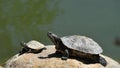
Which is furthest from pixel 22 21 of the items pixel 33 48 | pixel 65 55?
pixel 65 55

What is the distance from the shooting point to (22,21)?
1307 cm

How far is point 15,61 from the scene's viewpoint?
7.39 metres

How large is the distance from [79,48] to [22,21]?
6354 mm

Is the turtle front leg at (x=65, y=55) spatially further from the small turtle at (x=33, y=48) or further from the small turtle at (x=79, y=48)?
the small turtle at (x=33, y=48)

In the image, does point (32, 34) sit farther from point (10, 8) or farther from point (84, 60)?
point (84, 60)

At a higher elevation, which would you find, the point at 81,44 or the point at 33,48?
the point at 33,48

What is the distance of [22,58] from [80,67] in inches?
46.3

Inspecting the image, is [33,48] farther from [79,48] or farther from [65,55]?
[79,48]

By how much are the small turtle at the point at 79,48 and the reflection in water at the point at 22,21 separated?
205 inches

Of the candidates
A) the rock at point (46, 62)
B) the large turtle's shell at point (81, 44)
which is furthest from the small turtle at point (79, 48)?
the rock at point (46, 62)

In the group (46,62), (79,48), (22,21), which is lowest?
(46,62)

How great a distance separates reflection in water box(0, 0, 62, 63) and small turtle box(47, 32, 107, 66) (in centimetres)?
521

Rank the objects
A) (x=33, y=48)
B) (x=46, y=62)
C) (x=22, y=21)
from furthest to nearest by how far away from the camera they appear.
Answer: (x=22, y=21)
(x=33, y=48)
(x=46, y=62)

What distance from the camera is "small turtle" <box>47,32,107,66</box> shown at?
695 cm
